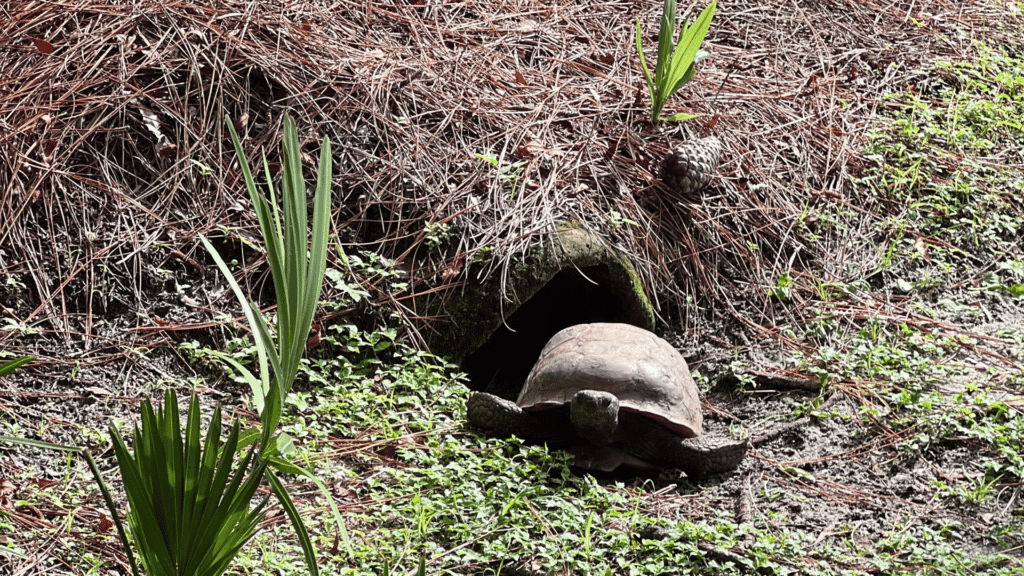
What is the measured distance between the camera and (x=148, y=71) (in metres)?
3.70

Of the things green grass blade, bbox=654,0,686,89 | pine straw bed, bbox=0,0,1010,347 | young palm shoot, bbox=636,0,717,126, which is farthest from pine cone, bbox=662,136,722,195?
green grass blade, bbox=654,0,686,89

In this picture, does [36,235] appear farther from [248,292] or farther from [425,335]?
[425,335]

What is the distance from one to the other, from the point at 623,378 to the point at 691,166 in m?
1.27

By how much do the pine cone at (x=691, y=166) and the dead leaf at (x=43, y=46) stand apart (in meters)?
2.77

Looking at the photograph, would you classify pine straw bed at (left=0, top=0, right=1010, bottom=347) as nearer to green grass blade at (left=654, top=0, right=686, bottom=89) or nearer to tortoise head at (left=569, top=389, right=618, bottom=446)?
green grass blade at (left=654, top=0, right=686, bottom=89)

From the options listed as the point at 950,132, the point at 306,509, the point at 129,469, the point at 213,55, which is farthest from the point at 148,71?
the point at 950,132

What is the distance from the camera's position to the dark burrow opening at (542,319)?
12.2ft

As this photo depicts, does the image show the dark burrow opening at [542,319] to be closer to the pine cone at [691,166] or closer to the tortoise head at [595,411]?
the pine cone at [691,166]

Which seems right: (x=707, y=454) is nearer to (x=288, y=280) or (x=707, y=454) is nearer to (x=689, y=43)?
(x=288, y=280)

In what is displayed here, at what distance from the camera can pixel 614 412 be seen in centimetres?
288

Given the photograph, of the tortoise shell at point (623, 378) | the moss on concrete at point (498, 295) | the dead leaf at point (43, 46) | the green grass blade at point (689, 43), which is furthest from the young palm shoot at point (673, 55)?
the dead leaf at point (43, 46)

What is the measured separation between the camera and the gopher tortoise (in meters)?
2.92

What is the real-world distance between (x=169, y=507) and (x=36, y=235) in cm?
207

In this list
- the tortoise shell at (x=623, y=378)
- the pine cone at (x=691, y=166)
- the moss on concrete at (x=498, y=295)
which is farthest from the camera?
the pine cone at (x=691, y=166)
